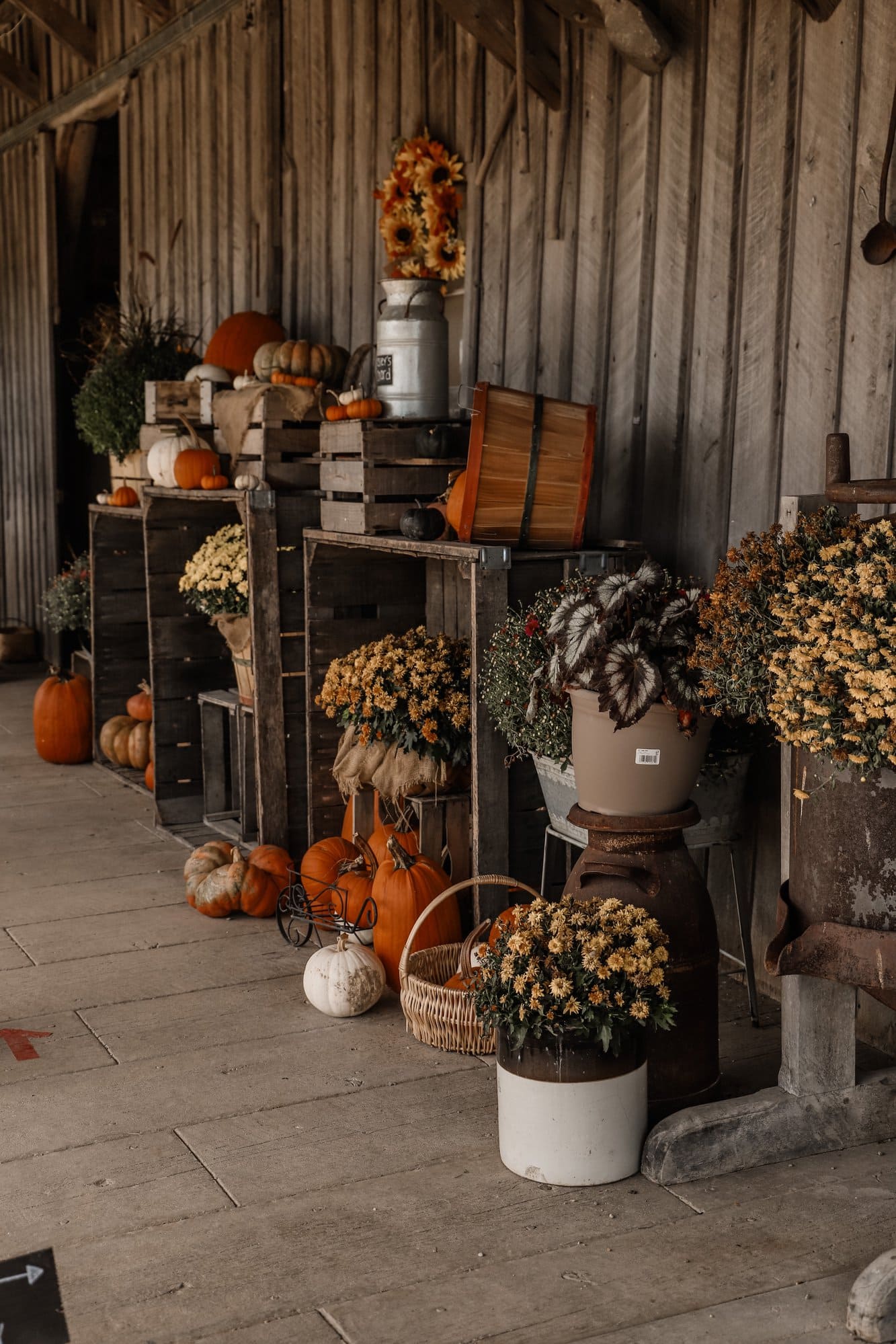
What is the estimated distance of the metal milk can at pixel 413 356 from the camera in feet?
14.1

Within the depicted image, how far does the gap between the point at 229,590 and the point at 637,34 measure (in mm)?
2388

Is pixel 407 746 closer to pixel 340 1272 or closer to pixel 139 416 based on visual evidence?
pixel 340 1272

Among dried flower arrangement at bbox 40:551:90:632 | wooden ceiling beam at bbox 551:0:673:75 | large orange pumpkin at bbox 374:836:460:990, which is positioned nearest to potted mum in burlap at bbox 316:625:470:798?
large orange pumpkin at bbox 374:836:460:990

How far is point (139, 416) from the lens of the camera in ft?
21.1

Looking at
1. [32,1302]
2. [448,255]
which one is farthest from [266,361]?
[32,1302]

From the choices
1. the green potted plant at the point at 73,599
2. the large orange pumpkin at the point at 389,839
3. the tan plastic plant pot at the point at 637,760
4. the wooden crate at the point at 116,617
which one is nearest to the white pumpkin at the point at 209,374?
the wooden crate at the point at 116,617

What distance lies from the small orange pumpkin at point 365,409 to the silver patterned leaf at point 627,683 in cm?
155

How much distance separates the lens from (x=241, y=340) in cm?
595

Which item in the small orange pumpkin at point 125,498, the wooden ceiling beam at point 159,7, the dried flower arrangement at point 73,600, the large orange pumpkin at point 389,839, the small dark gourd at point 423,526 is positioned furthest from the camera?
the dried flower arrangement at point 73,600

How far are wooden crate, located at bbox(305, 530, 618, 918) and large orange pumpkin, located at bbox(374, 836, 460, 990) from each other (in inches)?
5.6

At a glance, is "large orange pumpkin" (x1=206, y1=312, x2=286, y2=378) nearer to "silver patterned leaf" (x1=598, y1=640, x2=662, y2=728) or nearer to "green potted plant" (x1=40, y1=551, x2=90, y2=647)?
"green potted plant" (x1=40, y1=551, x2=90, y2=647)

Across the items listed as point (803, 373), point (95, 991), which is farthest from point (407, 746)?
point (803, 373)

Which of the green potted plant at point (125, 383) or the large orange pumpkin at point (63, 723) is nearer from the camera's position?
the green potted plant at point (125, 383)

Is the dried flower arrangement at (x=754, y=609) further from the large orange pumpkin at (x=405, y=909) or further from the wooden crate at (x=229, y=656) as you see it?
the wooden crate at (x=229, y=656)
